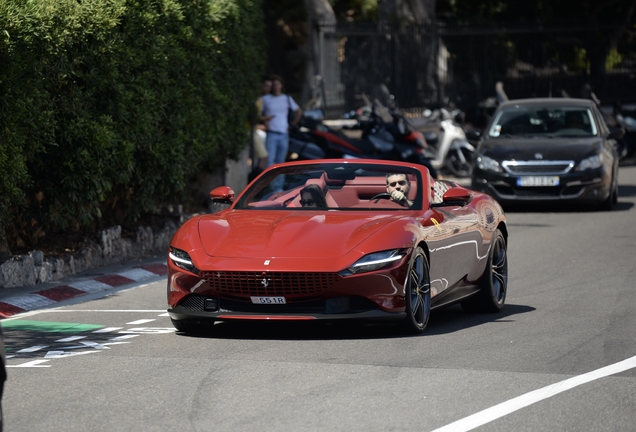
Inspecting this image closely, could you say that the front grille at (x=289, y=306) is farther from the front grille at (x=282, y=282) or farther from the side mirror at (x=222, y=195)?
the side mirror at (x=222, y=195)

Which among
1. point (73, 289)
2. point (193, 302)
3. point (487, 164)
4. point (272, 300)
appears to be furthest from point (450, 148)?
point (272, 300)

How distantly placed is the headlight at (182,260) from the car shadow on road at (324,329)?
548mm

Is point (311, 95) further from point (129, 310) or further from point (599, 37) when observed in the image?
point (129, 310)

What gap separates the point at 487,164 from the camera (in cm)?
2016

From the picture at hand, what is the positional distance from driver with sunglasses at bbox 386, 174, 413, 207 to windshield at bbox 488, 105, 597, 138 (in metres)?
10.7

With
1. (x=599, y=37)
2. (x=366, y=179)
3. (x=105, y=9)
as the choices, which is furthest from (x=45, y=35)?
(x=599, y=37)

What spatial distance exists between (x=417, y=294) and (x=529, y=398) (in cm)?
233

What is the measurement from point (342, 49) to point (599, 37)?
9281 mm

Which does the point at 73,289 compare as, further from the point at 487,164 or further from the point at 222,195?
the point at 487,164

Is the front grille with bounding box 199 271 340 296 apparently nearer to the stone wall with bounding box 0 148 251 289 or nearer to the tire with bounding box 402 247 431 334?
the tire with bounding box 402 247 431 334

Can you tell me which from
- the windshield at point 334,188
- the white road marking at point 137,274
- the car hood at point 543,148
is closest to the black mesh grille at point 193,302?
the windshield at point 334,188

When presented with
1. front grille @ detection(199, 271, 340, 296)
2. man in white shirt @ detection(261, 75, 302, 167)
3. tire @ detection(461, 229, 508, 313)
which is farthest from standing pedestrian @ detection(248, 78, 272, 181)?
front grille @ detection(199, 271, 340, 296)

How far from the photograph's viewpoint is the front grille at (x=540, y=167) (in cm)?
1973

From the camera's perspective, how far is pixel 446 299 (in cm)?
1009
